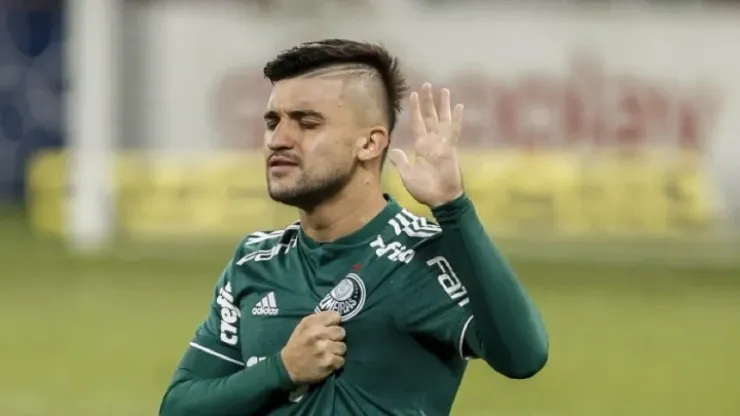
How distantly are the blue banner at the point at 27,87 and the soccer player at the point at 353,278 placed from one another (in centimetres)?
2693

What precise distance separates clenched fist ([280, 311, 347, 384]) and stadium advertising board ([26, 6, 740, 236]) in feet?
56.3

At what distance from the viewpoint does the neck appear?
4008mm

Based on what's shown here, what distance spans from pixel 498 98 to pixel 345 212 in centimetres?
1844

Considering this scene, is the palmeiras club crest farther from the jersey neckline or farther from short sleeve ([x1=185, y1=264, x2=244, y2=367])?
short sleeve ([x1=185, y1=264, x2=244, y2=367])

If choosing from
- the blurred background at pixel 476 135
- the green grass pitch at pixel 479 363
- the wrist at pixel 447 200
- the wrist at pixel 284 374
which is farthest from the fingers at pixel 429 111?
the blurred background at pixel 476 135

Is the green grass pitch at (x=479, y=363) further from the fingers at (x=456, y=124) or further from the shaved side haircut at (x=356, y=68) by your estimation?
the fingers at (x=456, y=124)

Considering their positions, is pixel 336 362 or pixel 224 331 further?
pixel 224 331

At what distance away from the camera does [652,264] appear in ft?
59.4

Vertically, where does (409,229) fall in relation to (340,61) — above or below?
below

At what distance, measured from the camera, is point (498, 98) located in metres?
22.3

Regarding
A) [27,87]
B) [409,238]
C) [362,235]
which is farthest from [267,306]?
[27,87]

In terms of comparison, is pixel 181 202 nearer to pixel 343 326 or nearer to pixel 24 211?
pixel 24 211

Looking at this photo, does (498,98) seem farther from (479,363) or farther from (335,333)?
(335,333)

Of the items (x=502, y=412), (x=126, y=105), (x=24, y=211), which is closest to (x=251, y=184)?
(x=126, y=105)
